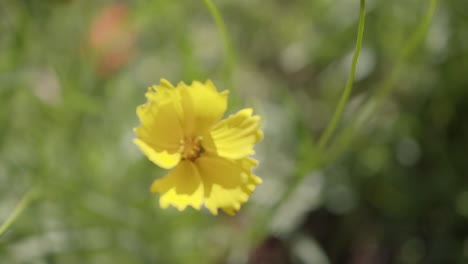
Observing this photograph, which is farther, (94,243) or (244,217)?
(244,217)

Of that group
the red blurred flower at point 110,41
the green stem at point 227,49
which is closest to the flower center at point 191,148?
the green stem at point 227,49

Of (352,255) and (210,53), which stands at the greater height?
(210,53)

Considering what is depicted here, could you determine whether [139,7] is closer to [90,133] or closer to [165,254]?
[90,133]

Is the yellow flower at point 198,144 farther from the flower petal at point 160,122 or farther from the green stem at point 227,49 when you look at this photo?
the green stem at point 227,49

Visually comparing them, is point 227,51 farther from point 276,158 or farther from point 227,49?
point 276,158

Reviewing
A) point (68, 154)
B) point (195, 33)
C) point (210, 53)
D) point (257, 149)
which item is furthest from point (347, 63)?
point (68, 154)

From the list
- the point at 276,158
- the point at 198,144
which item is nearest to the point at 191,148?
the point at 198,144
